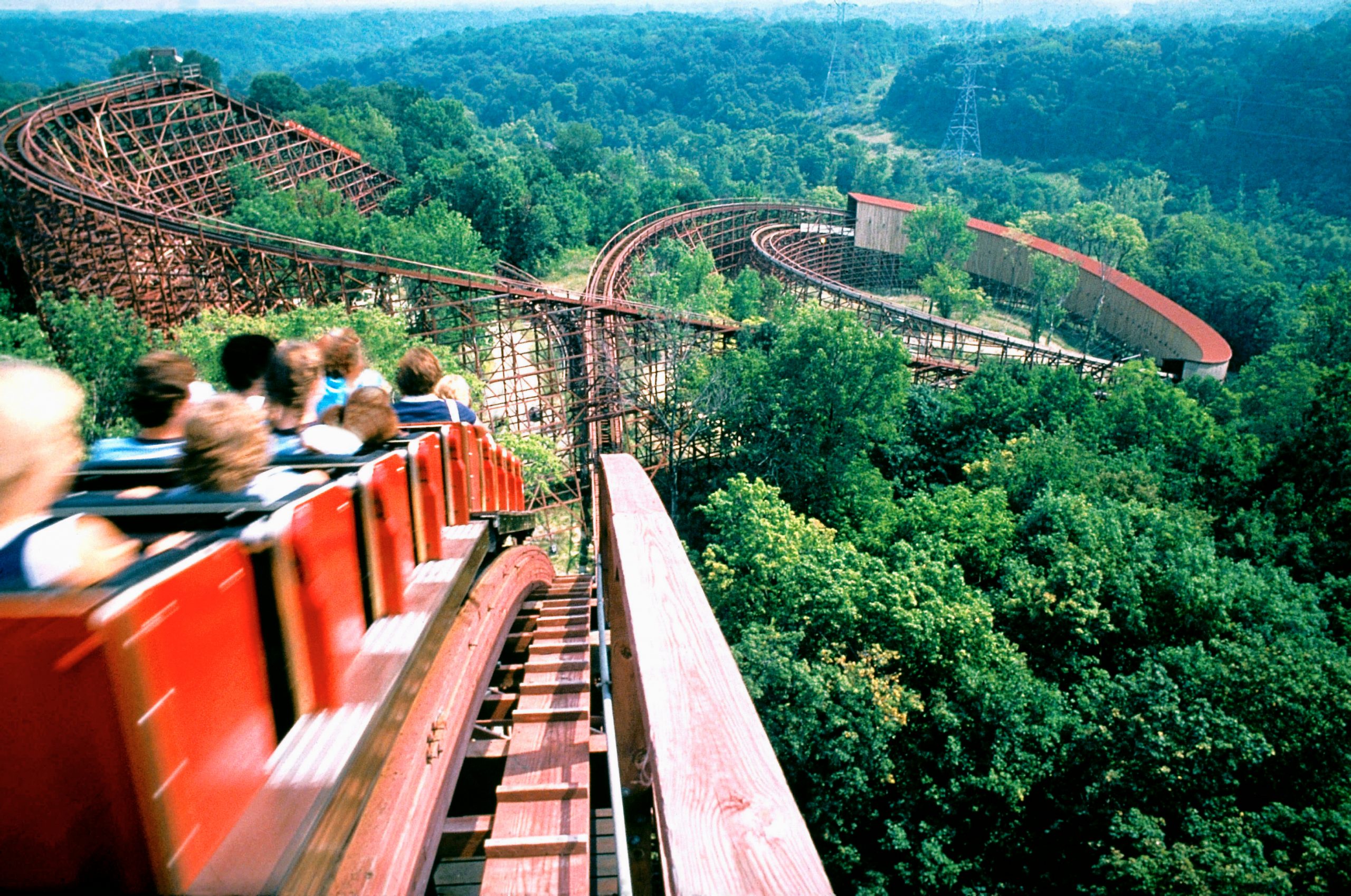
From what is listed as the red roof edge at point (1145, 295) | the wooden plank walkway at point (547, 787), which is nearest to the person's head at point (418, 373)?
the wooden plank walkway at point (547, 787)

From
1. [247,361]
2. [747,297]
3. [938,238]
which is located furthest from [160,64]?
[247,361]

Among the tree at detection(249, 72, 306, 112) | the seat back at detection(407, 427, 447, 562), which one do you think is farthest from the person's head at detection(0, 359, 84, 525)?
the tree at detection(249, 72, 306, 112)

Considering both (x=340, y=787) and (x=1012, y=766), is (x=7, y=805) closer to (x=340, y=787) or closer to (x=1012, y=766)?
(x=340, y=787)

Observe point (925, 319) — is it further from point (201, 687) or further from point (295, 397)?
point (201, 687)

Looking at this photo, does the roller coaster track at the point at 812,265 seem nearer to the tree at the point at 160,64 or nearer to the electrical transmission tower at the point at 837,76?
the tree at the point at 160,64

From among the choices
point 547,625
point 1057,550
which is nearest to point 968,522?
point 1057,550
